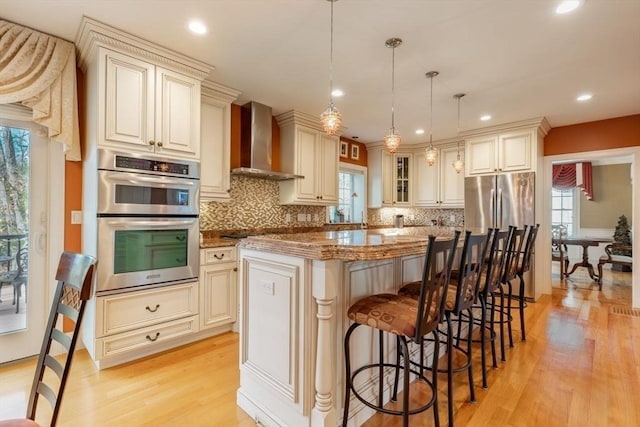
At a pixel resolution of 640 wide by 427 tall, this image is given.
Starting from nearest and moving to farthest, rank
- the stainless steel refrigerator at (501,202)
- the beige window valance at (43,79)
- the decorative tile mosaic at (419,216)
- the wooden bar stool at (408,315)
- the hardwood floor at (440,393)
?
the wooden bar stool at (408,315)
the hardwood floor at (440,393)
the beige window valance at (43,79)
the stainless steel refrigerator at (501,202)
the decorative tile mosaic at (419,216)

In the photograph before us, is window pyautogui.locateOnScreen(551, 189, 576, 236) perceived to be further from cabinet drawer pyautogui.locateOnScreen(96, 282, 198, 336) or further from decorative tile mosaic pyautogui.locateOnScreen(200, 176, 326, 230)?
cabinet drawer pyautogui.locateOnScreen(96, 282, 198, 336)

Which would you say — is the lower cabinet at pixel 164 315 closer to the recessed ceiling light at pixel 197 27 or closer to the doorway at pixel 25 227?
the doorway at pixel 25 227

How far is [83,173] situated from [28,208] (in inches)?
18.7

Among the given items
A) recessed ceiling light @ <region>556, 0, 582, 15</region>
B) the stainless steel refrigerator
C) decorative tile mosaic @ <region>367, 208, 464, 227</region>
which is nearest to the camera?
recessed ceiling light @ <region>556, 0, 582, 15</region>

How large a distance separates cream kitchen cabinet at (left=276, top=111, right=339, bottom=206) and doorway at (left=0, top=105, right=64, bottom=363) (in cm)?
236

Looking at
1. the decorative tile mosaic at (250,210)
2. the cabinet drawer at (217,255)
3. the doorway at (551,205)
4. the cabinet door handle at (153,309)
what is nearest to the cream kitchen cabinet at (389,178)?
the decorative tile mosaic at (250,210)

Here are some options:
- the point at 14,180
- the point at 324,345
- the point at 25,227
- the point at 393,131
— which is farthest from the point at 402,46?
the point at 25,227

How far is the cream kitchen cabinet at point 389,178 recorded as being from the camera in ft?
18.6

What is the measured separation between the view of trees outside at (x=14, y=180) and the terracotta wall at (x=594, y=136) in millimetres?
6213

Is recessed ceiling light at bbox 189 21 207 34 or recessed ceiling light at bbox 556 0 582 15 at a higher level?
recessed ceiling light at bbox 189 21 207 34

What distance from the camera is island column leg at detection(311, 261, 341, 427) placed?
1489mm

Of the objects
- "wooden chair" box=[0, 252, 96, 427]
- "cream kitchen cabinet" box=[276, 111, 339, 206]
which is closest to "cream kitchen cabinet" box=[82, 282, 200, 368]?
"wooden chair" box=[0, 252, 96, 427]

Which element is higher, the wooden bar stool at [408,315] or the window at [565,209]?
the window at [565,209]

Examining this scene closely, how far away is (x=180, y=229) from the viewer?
2.67 meters
